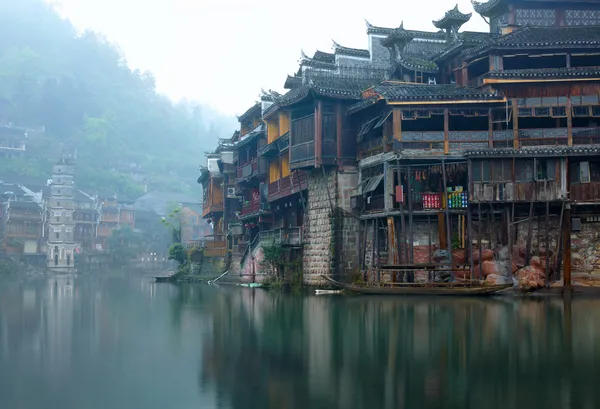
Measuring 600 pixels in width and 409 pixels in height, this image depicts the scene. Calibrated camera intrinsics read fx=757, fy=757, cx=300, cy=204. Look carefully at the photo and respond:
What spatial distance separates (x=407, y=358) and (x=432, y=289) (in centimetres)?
1487

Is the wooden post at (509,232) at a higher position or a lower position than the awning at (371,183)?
lower

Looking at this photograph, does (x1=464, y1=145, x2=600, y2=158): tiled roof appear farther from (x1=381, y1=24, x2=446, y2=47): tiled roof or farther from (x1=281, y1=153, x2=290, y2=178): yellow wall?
(x1=281, y1=153, x2=290, y2=178): yellow wall

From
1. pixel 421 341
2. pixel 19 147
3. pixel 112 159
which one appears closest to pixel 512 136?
pixel 421 341

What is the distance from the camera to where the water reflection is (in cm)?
1084

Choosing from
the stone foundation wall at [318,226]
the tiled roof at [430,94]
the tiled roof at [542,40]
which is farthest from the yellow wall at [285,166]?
the tiled roof at [542,40]

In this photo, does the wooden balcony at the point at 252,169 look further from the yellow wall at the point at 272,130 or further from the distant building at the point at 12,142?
the distant building at the point at 12,142

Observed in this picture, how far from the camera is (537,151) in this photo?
103 feet

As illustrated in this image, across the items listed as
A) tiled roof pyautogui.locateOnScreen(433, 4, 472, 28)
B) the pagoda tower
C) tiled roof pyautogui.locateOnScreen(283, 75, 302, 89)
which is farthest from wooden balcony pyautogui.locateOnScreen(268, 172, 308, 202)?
the pagoda tower

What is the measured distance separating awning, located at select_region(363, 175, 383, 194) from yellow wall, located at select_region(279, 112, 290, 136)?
800 centimetres

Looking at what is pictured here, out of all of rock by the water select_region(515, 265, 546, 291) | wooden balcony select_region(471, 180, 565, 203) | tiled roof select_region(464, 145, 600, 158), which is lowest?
rock by the water select_region(515, 265, 546, 291)

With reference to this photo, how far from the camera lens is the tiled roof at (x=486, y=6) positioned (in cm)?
3800

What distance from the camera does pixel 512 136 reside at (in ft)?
108

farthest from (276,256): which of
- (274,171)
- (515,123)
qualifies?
(515,123)

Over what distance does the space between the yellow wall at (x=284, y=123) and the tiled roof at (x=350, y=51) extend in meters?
4.91
